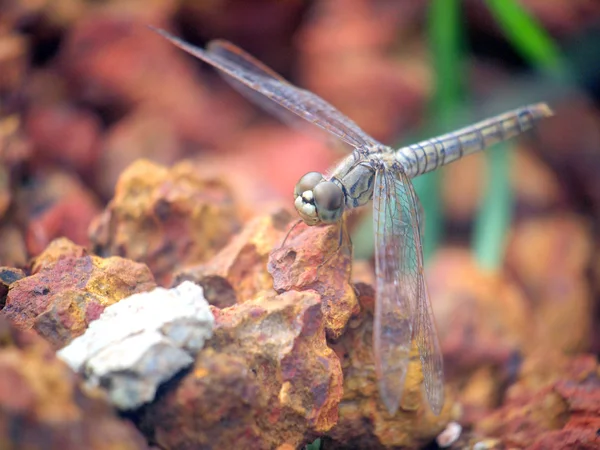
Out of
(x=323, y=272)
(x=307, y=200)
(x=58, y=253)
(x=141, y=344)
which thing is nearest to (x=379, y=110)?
(x=307, y=200)

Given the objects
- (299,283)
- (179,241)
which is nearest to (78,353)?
(299,283)

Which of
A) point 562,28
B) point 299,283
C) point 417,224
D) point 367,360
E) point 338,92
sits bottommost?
point 367,360

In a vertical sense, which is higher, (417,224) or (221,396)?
(417,224)

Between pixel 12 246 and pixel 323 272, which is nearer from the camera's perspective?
pixel 323 272

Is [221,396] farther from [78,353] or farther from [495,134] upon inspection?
[495,134]

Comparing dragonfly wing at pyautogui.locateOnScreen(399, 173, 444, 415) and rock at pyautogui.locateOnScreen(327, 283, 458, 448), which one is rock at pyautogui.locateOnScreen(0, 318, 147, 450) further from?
dragonfly wing at pyautogui.locateOnScreen(399, 173, 444, 415)

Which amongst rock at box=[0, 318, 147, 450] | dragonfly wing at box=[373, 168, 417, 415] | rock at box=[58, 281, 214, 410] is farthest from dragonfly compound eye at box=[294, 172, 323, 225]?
rock at box=[0, 318, 147, 450]

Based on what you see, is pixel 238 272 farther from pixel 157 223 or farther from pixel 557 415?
pixel 557 415

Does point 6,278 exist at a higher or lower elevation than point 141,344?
lower
